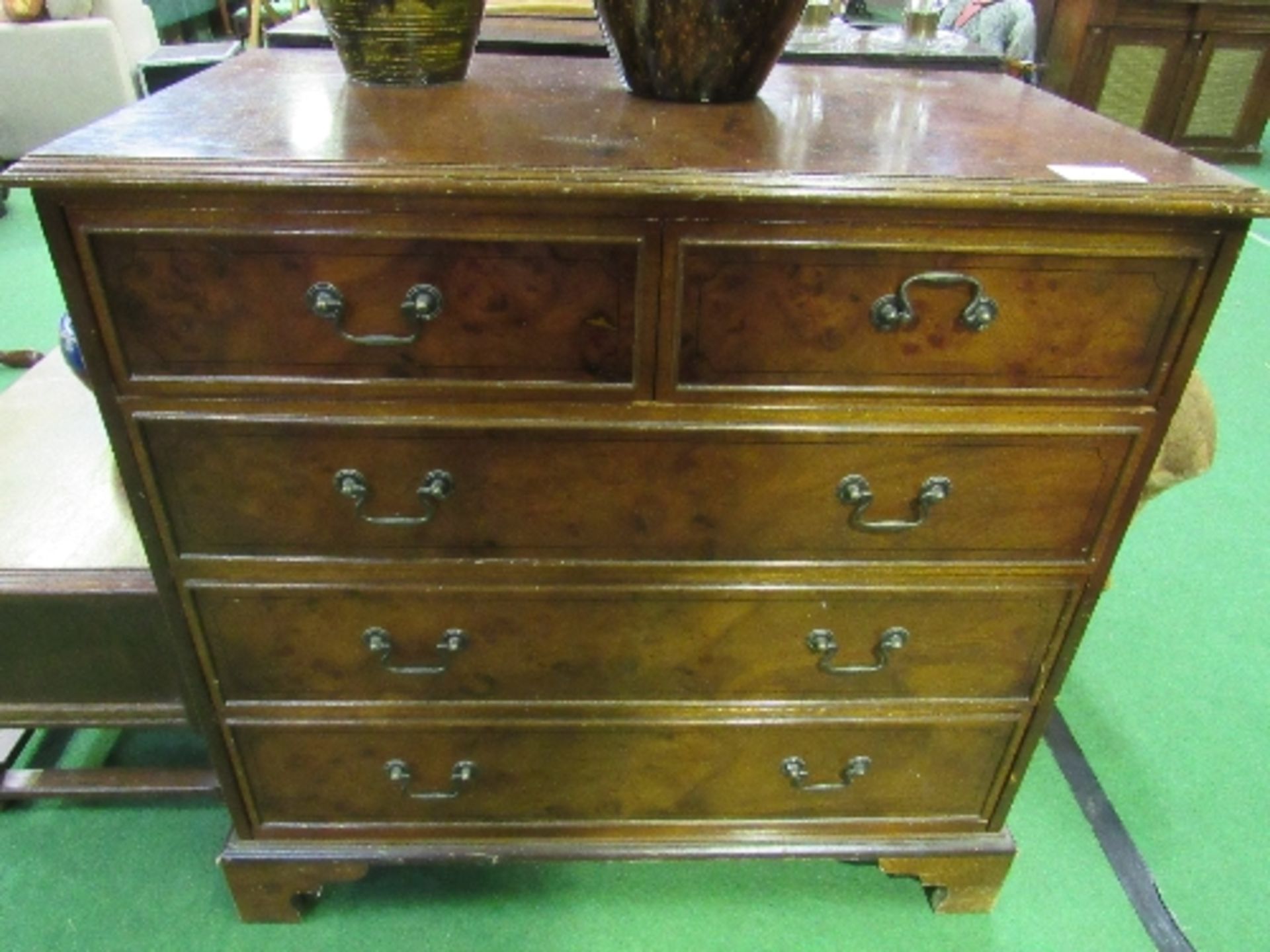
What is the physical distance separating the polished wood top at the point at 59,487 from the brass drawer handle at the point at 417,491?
437mm

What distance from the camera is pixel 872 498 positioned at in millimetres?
916

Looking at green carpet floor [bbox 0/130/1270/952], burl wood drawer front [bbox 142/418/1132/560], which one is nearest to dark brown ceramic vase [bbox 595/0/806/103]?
burl wood drawer front [bbox 142/418/1132/560]

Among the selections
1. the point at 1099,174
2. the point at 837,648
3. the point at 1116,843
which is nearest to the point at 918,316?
the point at 1099,174

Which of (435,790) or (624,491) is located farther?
(435,790)

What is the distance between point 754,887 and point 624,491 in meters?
0.72

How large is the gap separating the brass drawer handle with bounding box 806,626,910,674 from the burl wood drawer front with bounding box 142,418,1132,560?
4.3 inches

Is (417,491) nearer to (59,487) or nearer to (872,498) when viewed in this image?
(872,498)

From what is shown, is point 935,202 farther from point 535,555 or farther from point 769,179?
point 535,555

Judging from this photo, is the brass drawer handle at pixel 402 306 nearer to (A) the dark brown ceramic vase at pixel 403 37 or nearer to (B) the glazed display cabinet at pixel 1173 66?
(A) the dark brown ceramic vase at pixel 403 37

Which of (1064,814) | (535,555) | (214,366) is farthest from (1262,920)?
(214,366)

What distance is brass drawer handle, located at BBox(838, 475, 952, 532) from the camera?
2.96 ft

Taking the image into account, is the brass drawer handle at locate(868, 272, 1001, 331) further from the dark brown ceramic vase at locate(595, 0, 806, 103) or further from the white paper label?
the dark brown ceramic vase at locate(595, 0, 806, 103)

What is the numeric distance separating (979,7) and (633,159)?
395 centimetres

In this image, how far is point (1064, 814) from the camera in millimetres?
1396
